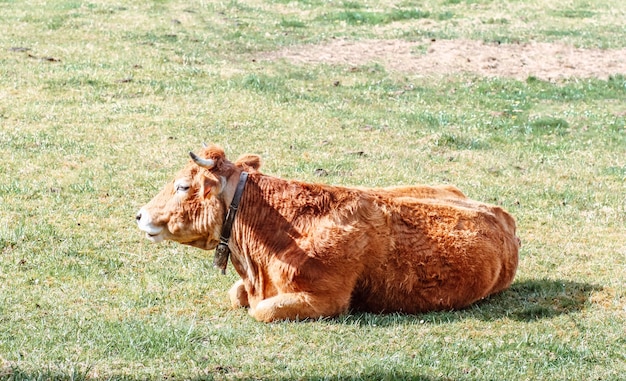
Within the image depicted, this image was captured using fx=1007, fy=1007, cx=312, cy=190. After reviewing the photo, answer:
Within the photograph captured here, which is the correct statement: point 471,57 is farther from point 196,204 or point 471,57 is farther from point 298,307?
point 298,307

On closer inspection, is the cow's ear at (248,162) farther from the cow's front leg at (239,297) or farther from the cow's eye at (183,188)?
the cow's front leg at (239,297)

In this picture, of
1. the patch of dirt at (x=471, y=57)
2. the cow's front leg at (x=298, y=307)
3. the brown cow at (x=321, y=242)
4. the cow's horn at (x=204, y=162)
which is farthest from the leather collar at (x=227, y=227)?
the patch of dirt at (x=471, y=57)

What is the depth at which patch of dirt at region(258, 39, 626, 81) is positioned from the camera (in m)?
21.6

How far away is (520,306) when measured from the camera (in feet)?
30.7

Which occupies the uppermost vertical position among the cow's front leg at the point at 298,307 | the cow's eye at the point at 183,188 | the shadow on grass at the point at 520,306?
the cow's eye at the point at 183,188

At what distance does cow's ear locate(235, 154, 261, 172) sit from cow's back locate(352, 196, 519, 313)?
125 cm

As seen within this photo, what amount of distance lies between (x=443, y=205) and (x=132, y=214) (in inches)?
168

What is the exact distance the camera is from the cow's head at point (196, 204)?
888 centimetres

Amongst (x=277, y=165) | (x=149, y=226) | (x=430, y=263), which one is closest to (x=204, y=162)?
(x=149, y=226)

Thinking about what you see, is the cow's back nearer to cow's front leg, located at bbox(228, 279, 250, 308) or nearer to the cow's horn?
cow's front leg, located at bbox(228, 279, 250, 308)

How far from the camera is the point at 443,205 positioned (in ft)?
31.2

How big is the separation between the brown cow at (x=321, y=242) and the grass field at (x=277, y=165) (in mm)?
244

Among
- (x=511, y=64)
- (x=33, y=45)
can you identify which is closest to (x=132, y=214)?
(x=33, y=45)

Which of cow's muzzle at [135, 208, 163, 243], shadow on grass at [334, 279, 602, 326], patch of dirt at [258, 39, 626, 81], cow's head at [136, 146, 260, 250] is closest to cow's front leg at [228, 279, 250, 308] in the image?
cow's head at [136, 146, 260, 250]
